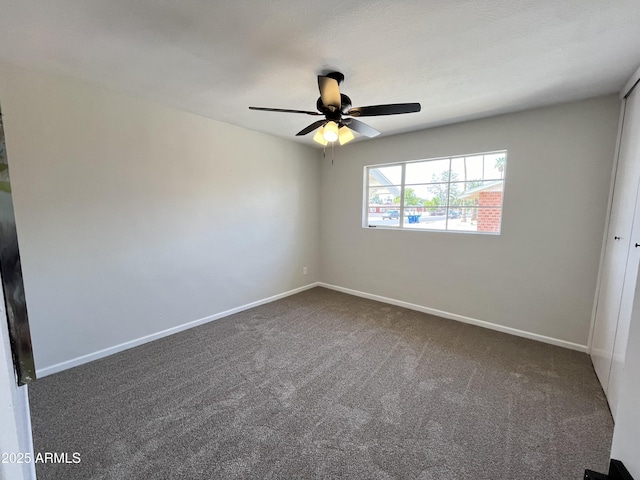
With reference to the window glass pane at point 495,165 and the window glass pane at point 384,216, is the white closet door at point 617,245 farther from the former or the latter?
the window glass pane at point 384,216

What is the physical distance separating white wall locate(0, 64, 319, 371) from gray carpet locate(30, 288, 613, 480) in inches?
17.4

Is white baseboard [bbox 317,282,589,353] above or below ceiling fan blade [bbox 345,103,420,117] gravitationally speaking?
below

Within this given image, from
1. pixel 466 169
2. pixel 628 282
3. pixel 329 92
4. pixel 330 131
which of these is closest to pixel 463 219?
pixel 466 169

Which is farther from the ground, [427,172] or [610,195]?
[427,172]

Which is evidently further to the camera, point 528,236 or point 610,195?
point 528,236

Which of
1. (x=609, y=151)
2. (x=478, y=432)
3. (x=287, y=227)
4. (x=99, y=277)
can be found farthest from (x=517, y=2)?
(x=99, y=277)

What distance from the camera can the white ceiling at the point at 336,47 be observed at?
1417 millimetres

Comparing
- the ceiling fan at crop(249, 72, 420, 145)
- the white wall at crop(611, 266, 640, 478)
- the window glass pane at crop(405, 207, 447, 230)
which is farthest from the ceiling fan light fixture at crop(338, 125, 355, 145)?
the white wall at crop(611, 266, 640, 478)

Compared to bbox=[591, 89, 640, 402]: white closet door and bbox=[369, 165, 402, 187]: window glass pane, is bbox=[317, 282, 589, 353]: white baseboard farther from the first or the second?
bbox=[369, 165, 402, 187]: window glass pane

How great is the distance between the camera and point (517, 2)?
4.47 ft

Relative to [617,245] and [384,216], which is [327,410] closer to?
[617,245]

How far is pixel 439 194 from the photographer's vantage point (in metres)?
3.47

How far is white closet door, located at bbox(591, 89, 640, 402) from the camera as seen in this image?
192 cm

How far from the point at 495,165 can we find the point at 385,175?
1.39 metres
